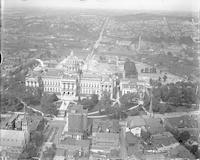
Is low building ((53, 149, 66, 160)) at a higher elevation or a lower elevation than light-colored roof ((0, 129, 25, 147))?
lower

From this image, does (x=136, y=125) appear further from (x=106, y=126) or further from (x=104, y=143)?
(x=104, y=143)

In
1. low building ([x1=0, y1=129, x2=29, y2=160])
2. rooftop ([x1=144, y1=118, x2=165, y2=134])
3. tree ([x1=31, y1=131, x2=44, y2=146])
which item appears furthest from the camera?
rooftop ([x1=144, y1=118, x2=165, y2=134])

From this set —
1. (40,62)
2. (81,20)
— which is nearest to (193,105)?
(81,20)

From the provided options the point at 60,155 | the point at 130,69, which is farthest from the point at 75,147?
the point at 130,69

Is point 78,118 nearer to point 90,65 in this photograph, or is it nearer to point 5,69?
point 90,65

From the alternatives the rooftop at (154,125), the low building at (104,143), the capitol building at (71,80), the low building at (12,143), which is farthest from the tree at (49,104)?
the rooftop at (154,125)

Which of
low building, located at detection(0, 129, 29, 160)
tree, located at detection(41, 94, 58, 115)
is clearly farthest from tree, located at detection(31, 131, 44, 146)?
tree, located at detection(41, 94, 58, 115)

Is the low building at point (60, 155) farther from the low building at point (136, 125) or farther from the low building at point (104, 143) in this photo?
the low building at point (136, 125)

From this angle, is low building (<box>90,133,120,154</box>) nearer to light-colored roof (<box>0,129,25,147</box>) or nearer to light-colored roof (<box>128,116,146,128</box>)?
light-colored roof (<box>128,116,146,128</box>)
